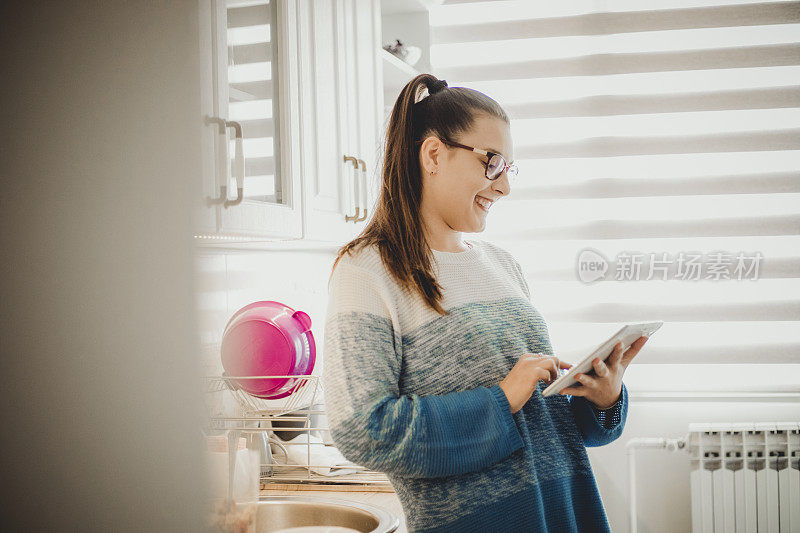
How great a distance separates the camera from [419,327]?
0.97 meters

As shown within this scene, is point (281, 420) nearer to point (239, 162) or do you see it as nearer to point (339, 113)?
point (239, 162)

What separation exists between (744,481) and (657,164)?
1147 millimetres

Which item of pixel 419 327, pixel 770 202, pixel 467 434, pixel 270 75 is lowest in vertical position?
pixel 467 434

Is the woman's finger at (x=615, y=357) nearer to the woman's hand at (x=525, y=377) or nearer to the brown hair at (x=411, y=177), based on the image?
the woman's hand at (x=525, y=377)

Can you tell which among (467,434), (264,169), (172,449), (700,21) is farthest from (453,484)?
(700,21)

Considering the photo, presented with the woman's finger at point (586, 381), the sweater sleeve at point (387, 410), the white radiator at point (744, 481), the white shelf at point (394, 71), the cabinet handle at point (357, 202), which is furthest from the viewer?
the white radiator at point (744, 481)

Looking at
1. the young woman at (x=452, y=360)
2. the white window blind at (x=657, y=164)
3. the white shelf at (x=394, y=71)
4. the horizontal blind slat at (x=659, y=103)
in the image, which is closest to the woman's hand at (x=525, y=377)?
the young woman at (x=452, y=360)

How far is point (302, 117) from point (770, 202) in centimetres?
181

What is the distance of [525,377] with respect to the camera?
92cm

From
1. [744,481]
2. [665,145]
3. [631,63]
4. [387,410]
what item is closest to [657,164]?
[665,145]

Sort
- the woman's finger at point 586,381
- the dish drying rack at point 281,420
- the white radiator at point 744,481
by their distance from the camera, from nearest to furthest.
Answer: the woman's finger at point 586,381, the dish drying rack at point 281,420, the white radiator at point 744,481

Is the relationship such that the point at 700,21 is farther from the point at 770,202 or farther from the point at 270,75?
the point at 270,75

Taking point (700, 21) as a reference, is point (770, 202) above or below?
below

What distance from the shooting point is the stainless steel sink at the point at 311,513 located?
1.27m
